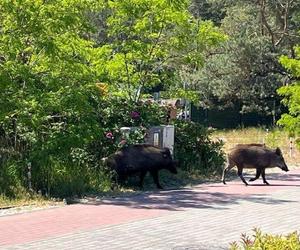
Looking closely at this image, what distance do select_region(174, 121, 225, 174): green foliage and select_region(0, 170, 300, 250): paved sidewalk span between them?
12.1 ft

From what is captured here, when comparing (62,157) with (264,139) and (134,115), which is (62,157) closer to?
(134,115)

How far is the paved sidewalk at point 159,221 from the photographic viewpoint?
388 inches

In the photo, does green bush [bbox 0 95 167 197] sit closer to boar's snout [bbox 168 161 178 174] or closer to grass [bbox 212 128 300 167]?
boar's snout [bbox 168 161 178 174]

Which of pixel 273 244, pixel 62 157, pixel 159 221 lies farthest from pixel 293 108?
pixel 62 157

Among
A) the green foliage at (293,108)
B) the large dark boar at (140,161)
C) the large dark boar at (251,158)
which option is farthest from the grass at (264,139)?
the green foliage at (293,108)

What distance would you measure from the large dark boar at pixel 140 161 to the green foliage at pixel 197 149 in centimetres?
259

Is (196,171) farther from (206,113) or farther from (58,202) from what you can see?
(206,113)

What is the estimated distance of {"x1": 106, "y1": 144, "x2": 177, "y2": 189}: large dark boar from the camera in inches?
647

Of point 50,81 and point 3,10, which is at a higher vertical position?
point 3,10

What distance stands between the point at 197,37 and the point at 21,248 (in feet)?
40.4

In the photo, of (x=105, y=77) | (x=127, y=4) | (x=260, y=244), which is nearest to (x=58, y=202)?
(x=105, y=77)

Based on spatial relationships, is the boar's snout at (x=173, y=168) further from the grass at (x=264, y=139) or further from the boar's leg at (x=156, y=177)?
the grass at (x=264, y=139)

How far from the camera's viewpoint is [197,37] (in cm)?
2020

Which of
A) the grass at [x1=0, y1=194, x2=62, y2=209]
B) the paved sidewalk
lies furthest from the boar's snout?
the grass at [x1=0, y1=194, x2=62, y2=209]
